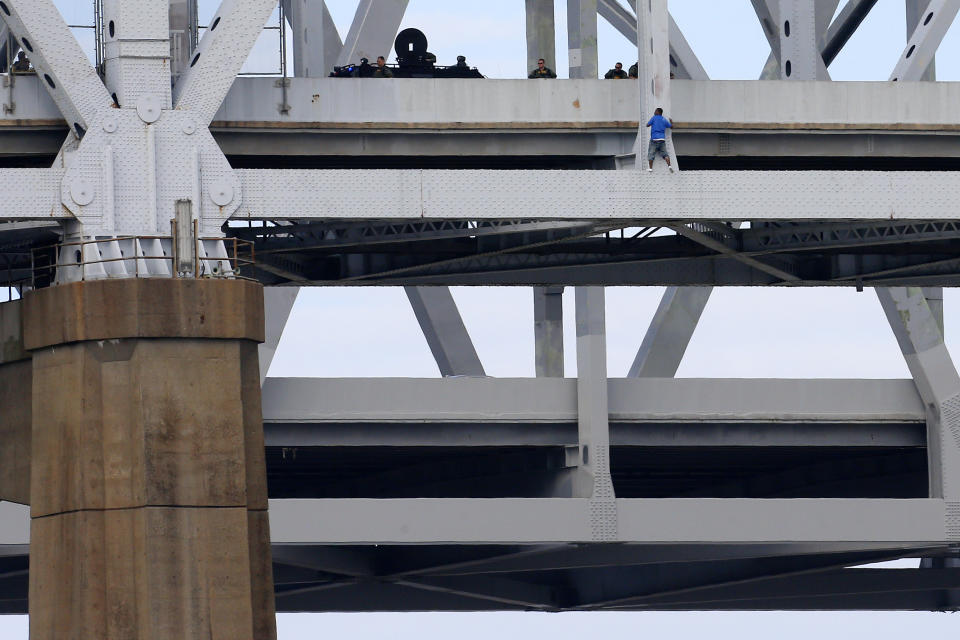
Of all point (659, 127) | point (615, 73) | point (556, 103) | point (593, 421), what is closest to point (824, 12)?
point (593, 421)

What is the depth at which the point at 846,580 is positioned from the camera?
63.4 m

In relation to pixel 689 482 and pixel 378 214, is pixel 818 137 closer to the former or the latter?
pixel 378 214

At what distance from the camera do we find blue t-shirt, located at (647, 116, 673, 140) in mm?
34531

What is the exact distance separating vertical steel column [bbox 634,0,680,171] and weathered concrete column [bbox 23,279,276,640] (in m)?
7.34

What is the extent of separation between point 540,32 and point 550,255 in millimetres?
17173

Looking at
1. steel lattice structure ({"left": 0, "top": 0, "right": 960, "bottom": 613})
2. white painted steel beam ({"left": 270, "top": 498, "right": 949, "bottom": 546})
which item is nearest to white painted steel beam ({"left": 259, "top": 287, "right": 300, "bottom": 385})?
steel lattice structure ({"left": 0, "top": 0, "right": 960, "bottom": 613})

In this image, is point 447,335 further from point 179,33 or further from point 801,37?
point 179,33

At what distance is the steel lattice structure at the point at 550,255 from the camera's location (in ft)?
109

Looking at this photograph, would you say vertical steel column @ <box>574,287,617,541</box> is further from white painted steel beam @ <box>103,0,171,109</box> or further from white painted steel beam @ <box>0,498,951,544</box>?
white painted steel beam @ <box>103,0,171,109</box>

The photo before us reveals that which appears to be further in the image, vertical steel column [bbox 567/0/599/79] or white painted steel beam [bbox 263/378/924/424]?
vertical steel column [bbox 567/0/599/79]

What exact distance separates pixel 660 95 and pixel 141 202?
27.3ft

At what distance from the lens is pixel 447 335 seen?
62.2 metres

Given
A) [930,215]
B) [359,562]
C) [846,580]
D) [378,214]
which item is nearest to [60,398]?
[378,214]

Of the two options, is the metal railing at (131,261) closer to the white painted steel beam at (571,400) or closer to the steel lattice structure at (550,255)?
the steel lattice structure at (550,255)
